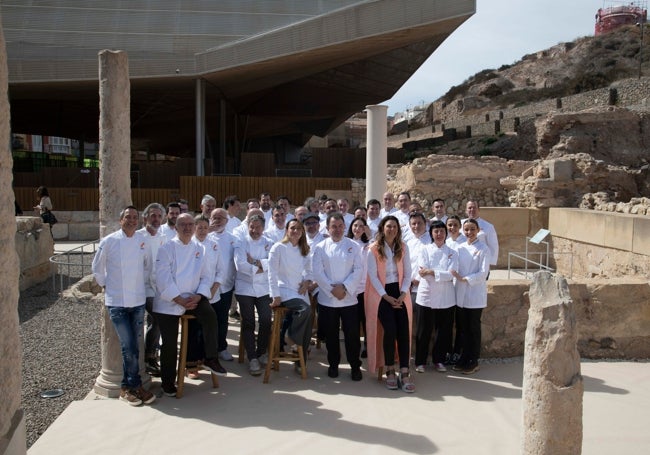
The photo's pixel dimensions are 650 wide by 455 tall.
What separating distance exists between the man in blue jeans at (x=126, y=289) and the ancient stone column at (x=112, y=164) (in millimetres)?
244

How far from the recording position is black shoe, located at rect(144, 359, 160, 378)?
589cm

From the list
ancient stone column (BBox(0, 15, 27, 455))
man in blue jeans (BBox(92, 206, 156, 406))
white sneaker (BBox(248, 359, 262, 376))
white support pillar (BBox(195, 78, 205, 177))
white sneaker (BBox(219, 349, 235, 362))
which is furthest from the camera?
white support pillar (BBox(195, 78, 205, 177))

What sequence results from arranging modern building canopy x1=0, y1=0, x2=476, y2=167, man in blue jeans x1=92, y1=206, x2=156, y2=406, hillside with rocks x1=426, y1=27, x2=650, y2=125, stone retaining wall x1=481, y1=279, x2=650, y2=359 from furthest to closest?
A: hillside with rocks x1=426, y1=27, x2=650, y2=125, modern building canopy x1=0, y1=0, x2=476, y2=167, stone retaining wall x1=481, y1=279, x2=650, y2=359, man in blue jeans x1=92, y1=206, x2=156, y2=406

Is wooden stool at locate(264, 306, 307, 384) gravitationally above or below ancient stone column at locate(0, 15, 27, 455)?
below

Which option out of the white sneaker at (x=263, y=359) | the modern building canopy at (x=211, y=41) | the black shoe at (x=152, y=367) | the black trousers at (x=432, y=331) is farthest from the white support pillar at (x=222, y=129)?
the black trousers at (x=432, y=331)

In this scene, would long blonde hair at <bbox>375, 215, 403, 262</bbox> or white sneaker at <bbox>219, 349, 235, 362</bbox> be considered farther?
white sneaker at <bbox>219, 349, 235, 362</bbox>

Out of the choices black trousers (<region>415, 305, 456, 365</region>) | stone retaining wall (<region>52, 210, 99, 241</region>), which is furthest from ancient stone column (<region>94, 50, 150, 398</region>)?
stone retaining wall (<region>52, 210, 99, 241</region>)

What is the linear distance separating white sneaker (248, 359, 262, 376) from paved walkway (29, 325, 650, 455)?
3.8 inches

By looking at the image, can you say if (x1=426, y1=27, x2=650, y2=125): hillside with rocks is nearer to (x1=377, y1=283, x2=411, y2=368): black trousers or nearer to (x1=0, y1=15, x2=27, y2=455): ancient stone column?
(x1=377, y1=283, x2=411, y2=368): black trousers

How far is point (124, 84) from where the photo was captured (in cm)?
571

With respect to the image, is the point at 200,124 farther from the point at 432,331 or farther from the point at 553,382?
the point at 553,382

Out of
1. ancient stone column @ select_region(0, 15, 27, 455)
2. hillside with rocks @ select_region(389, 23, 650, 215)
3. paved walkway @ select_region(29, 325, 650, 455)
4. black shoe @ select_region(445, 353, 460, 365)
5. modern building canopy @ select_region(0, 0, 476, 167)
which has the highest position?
modern building canopy @ select_region(0, 0, 476, 167)

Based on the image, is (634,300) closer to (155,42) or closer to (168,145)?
(155,42)

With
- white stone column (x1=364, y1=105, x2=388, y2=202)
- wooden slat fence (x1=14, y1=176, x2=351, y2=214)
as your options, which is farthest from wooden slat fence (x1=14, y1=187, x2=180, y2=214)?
white stone column (x1=364, y1=105, x2=388, y2=202)
